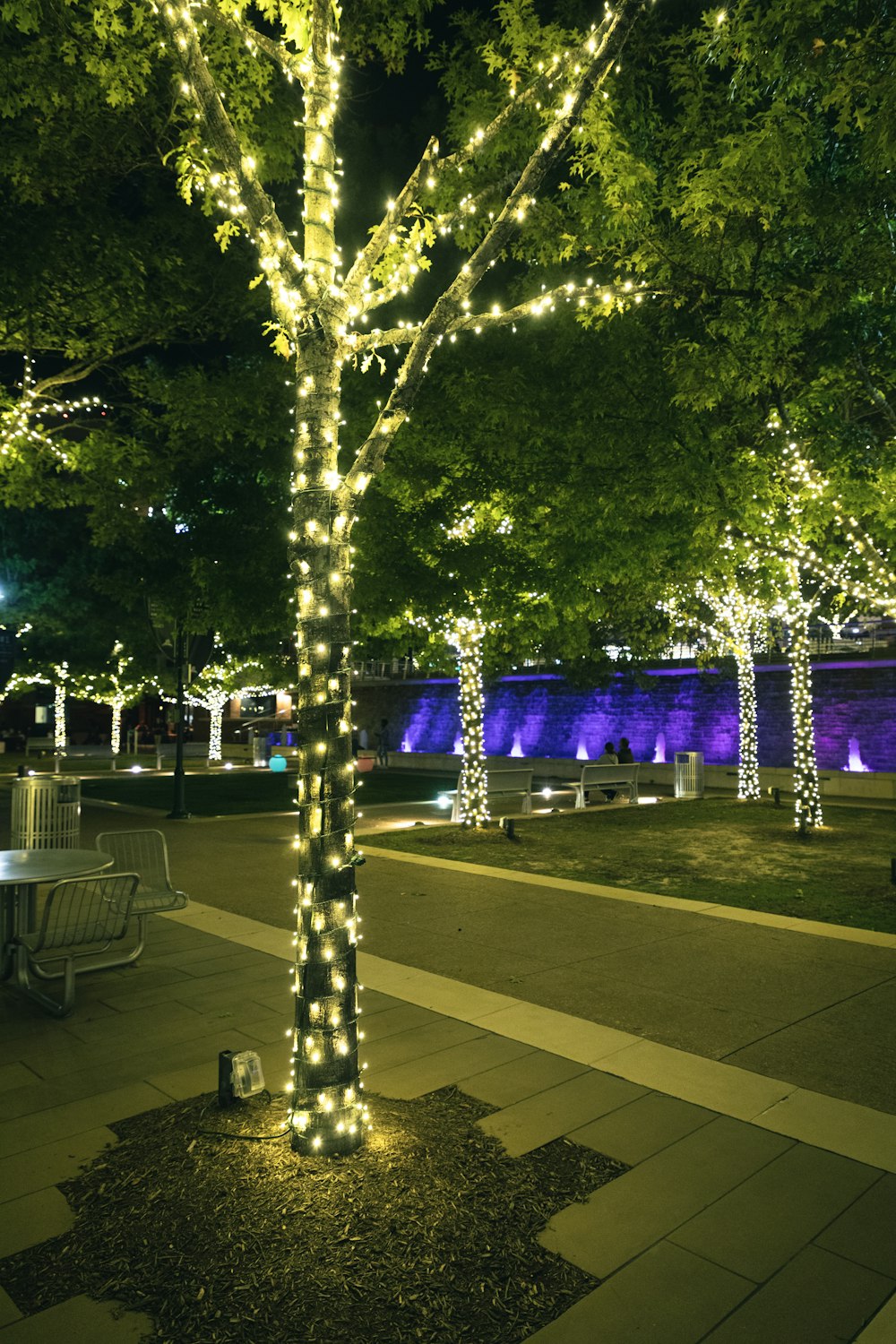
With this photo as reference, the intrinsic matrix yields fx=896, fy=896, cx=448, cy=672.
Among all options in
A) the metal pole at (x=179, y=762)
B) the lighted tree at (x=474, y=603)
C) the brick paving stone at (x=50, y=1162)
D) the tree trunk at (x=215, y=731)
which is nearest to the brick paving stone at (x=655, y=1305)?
the brick paving stone at (x=50, y=1162)

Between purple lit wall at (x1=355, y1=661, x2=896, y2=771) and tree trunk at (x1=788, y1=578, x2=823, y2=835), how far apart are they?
11525mm

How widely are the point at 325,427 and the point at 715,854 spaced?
33.2ft

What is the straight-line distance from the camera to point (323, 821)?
3.94m

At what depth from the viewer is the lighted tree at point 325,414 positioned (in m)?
3.90

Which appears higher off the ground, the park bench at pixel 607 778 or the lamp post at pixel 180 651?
the lamp post at pixel 180 651

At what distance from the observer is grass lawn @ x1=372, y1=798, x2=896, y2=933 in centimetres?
962

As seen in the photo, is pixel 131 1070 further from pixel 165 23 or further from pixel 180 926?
pixel 165 23

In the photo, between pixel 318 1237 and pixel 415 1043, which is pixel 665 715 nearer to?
pixel 415 1043

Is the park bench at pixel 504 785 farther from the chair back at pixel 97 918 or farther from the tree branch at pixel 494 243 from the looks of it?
the tree branch at pixel 494 243

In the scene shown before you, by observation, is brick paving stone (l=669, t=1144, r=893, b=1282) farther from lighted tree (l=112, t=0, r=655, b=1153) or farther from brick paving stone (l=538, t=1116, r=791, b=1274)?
lighted tree (l=112, t=0, r=655, b=1153)

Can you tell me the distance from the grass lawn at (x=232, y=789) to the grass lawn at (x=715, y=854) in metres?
5.67

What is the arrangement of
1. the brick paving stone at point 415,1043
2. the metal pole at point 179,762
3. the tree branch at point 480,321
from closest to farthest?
the tree branch at point 480,321
the brick paving stone at point 415,1043
the metal pole at point 179,762

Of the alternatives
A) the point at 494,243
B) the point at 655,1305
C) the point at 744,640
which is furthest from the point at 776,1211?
the point at 744,640

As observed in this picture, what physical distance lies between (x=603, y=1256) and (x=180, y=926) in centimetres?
610
